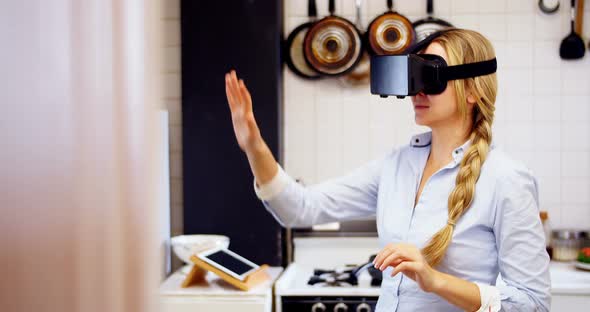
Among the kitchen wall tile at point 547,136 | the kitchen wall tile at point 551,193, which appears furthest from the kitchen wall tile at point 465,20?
the kitchen wall tile at point 551,193

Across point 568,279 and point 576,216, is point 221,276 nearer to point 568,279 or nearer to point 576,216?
point 568,279

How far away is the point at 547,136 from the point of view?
362 centimetres

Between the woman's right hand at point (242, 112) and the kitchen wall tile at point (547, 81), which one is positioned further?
the kitchen wall tile at point (547, 81)

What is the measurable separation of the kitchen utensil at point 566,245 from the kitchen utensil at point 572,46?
2.88 feet

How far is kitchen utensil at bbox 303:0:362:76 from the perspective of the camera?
362 centimetres

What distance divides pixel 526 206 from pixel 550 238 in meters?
2.17

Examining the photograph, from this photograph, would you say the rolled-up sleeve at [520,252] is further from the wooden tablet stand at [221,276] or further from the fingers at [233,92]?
the wooden tablet stand at [221,276]

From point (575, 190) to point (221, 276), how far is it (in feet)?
6.15

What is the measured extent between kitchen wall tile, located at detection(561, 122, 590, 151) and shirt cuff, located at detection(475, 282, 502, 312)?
7.64 ft

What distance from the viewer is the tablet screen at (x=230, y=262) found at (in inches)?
121

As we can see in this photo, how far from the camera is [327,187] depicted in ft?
6.18

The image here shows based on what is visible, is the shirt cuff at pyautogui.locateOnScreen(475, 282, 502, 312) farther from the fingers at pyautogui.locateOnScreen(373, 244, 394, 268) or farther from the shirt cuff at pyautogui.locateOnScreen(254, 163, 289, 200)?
the shirt cuff at pyautogui.locateOnScreen(254, 163, 289, 200)

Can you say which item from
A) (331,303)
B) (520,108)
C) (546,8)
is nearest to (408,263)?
(331,303)

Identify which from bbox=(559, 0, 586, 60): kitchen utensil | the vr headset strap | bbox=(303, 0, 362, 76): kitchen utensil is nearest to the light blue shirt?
the vr headset strap
